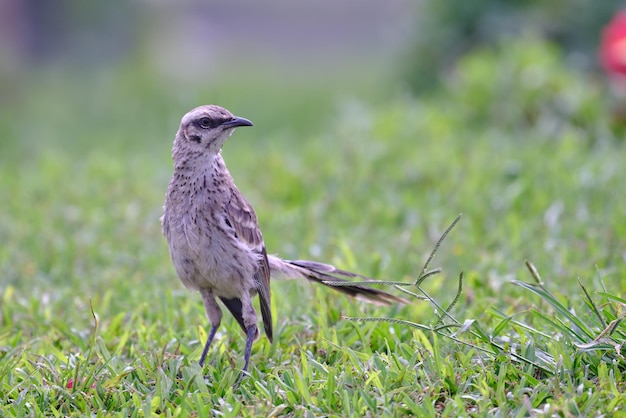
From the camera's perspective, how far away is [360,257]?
5.99 m

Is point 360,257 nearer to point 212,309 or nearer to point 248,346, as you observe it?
point 212,309

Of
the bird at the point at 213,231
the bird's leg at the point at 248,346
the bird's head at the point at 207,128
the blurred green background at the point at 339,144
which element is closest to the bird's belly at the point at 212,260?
the bird at the point at 213,231

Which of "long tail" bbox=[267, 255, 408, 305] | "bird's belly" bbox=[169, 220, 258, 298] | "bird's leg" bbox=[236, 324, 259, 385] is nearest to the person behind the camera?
"bird's leg" bbox=[236, 324, 259, 385]

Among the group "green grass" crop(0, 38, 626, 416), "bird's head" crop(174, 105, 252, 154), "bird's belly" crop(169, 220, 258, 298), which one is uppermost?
"bird's head" crop(174, 105, 252, 154)

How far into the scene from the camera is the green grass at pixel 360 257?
12.5 feet

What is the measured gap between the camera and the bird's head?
4402mm

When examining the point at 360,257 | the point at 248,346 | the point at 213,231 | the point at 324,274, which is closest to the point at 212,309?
the point at 248,346

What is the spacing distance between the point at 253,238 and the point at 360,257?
1.68 m

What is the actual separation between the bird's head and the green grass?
37.8 inches

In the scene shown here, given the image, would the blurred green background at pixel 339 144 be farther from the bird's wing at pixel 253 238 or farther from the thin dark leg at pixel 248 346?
the thin dark leg at pixel 248 346

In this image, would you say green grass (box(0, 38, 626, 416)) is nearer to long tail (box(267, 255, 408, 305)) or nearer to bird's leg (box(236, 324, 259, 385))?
bird's leg (box(236, 324, 259, 385))

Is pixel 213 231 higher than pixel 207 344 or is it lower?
higher

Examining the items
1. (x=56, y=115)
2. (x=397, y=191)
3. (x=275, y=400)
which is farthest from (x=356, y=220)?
(x=56, y=115)

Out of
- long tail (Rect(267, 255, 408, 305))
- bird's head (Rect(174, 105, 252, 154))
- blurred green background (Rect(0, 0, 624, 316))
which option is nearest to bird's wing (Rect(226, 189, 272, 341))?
long tail (Rect(267, 255, 408, 305))
